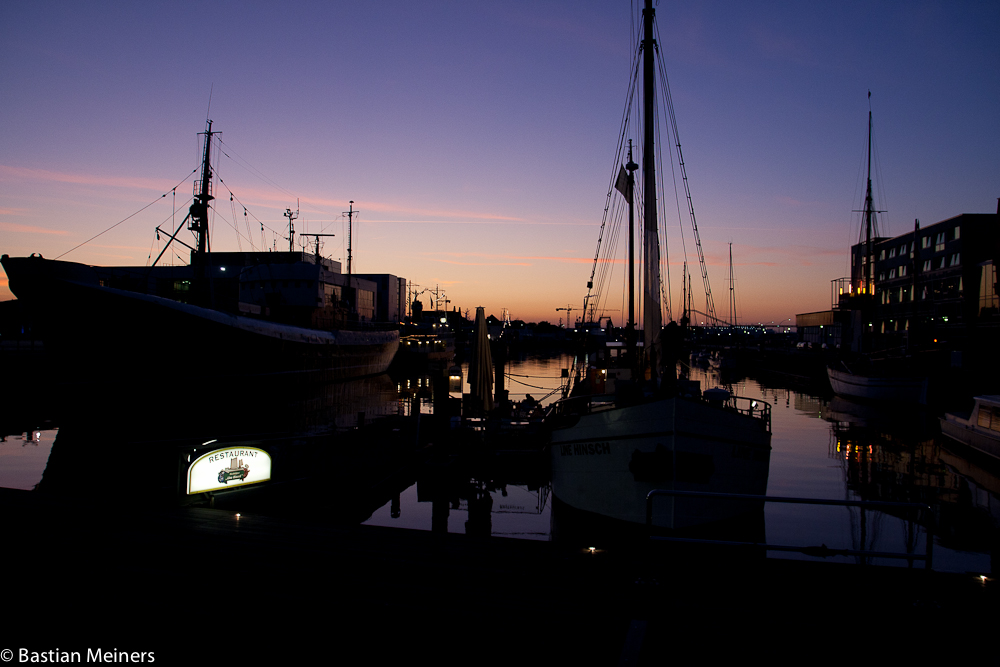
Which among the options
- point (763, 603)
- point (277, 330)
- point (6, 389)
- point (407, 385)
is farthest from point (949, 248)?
point (6, 389)

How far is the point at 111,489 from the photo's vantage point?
559 inches

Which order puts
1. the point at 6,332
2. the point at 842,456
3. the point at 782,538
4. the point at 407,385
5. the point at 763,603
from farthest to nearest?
the point at 6,332, the point at 407,385, the point at 842,456, the point at 782,538, the point at 763,603

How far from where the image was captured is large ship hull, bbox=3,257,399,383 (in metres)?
28.0

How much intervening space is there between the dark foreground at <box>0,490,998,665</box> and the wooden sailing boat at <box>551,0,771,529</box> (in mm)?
3770

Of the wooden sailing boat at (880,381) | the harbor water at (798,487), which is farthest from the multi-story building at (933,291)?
the harbor water at (798,487)

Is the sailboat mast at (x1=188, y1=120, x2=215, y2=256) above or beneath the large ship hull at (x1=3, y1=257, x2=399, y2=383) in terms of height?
above

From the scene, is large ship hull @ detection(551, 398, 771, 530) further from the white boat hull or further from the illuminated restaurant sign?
the white boat hull

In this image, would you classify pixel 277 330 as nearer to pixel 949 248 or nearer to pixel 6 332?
pixel 6 332

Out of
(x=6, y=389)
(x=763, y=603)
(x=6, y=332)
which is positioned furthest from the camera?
(x=6, y=332)

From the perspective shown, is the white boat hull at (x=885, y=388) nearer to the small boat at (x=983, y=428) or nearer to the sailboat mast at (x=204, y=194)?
the small boat at (x=983, y=428)

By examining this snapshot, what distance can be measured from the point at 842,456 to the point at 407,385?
35368 millimetres

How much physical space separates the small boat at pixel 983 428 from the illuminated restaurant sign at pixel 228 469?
22778 millimetres

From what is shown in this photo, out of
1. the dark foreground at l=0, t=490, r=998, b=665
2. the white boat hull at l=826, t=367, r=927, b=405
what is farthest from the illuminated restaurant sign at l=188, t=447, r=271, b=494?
the white boat hull at l=826, t=367, r=927, b=405

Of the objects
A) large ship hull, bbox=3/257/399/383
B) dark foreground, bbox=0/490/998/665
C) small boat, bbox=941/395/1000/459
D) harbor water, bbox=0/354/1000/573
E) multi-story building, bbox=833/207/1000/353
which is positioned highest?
multi-story building, bbox=833/207/1000/353
